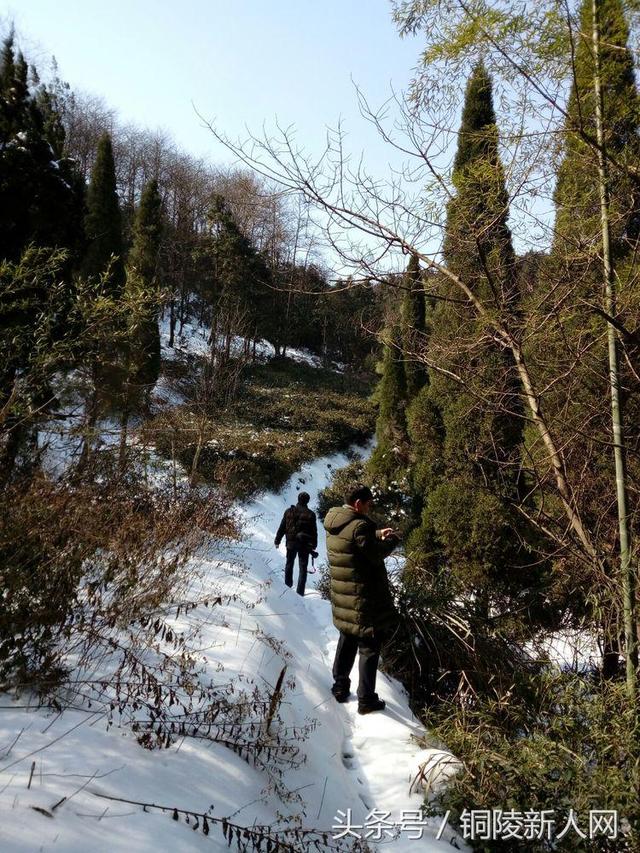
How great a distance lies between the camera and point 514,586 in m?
6.99

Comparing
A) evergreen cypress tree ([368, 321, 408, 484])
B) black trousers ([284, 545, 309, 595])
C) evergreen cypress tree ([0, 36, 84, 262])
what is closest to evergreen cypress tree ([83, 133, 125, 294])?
evergreen cypress tree ([0, 36, 84, 262])

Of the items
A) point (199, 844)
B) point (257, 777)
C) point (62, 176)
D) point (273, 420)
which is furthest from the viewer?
point (273, 420)

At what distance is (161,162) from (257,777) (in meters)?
37.7

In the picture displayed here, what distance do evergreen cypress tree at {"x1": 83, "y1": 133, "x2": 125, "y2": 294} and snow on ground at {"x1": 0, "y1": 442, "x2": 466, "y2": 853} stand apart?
38.7ft

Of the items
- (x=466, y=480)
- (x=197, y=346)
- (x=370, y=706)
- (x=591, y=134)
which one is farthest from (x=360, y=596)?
(x=197, y=346)

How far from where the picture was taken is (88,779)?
1952 mm

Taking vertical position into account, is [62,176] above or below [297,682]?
above

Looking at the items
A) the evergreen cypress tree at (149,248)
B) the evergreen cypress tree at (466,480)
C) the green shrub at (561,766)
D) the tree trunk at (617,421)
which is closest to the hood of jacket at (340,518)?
the green shrub at (561,766)

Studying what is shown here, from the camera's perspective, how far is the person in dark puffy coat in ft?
12.3

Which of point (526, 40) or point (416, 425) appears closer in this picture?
point (526, 40)

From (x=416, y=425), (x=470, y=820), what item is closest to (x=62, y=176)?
(x=416, y=425)

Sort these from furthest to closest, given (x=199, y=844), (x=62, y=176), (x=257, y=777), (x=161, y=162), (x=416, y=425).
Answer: (x=161, y=162) < (x=416, y=425) < (x=62, y=176) < (x=257, y=777) < (x=199, y=844)

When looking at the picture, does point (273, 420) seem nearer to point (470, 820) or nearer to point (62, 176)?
point (62, 176)

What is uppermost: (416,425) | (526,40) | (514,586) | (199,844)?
(526,40)
